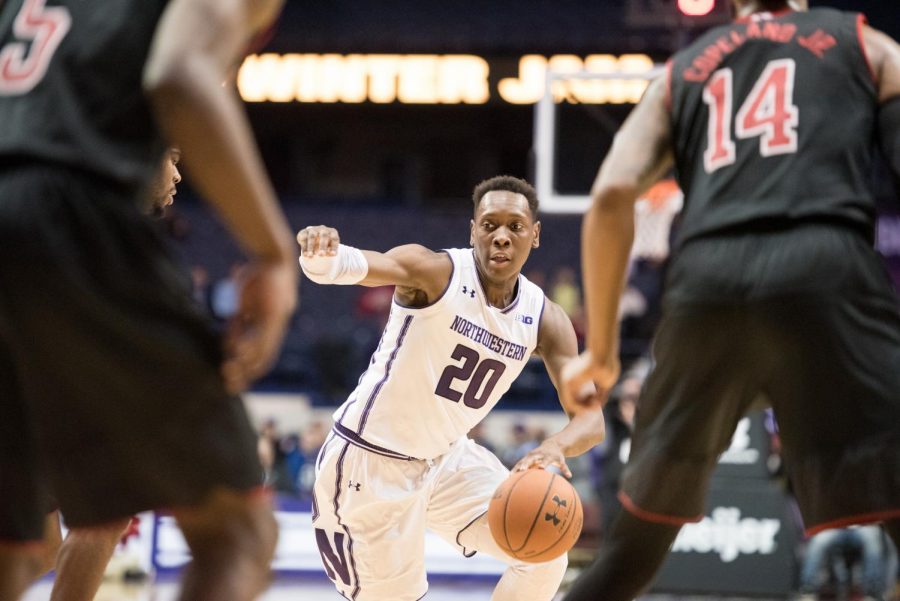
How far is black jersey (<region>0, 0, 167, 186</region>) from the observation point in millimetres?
2250

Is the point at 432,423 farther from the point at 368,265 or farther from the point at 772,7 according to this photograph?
the point at 772,7

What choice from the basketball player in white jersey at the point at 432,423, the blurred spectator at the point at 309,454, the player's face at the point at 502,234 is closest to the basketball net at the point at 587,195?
the blurred spectator at the point at 309,454

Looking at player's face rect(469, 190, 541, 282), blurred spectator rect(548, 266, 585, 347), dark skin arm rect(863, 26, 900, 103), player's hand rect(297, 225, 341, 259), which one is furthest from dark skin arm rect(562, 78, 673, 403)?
blurred spectator rect(548, 266, 585, 347)

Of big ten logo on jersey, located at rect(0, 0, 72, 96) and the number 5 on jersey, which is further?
the number 5 on jersey

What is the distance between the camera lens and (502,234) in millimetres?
5250

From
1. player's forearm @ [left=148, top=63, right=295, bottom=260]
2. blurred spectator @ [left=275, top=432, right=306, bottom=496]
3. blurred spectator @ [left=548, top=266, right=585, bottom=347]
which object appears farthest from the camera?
blurred spectator @ [left=548, top=266, right=585, bottom=347]

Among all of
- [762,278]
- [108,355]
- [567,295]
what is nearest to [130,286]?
[108,355]

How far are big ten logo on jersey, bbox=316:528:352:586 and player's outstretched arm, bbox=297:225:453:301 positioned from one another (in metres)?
1.14

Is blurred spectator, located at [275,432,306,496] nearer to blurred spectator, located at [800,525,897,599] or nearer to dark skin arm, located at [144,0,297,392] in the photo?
blurred spectator, located at [800,525,897,599]

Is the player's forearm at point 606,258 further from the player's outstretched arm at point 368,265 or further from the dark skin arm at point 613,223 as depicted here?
the player's outstretched arm at point 368,265

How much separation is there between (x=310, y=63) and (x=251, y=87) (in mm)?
922

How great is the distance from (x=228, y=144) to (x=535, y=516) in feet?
9.11

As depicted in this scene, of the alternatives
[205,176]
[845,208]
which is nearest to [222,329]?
[205,176]

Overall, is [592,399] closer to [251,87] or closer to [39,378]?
[39,378]
